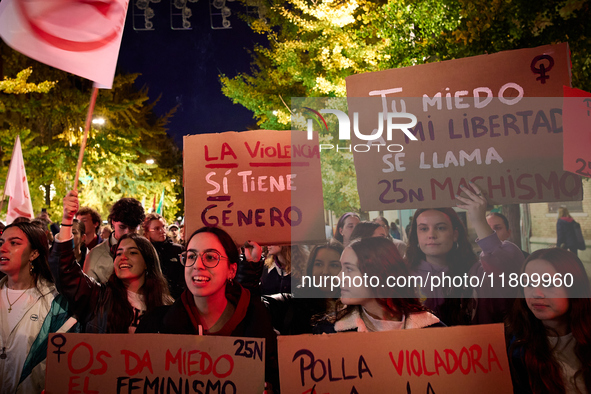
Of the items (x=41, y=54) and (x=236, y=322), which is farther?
(x=41, y=54)

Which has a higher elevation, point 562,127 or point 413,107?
point 413,107

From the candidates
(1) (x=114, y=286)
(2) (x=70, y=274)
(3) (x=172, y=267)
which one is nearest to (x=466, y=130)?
(1) (x=114, y=286)

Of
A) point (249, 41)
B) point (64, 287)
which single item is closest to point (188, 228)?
point (64, 287)

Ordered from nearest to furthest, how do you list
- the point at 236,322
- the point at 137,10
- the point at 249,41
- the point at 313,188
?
the point at 236,322 < the point at 313,188 < the point at 137,10 < the point at 249,41

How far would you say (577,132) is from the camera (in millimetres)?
2727

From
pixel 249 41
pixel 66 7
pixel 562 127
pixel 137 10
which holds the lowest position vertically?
pixel 562 127

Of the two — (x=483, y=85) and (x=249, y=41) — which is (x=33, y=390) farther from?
(x=249, y=41)

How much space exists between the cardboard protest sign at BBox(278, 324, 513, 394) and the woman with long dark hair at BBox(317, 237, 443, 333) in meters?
0.26

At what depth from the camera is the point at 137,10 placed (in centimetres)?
2172

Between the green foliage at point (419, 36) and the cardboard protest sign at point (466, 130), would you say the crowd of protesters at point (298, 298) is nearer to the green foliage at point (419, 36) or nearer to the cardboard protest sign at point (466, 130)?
the cardboard protest sign at point (466, 130)

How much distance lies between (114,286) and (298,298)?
1185mm

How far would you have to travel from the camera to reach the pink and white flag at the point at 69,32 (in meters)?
2.87

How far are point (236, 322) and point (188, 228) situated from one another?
0.65 metres

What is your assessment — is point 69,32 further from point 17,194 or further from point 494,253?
point 17,194
